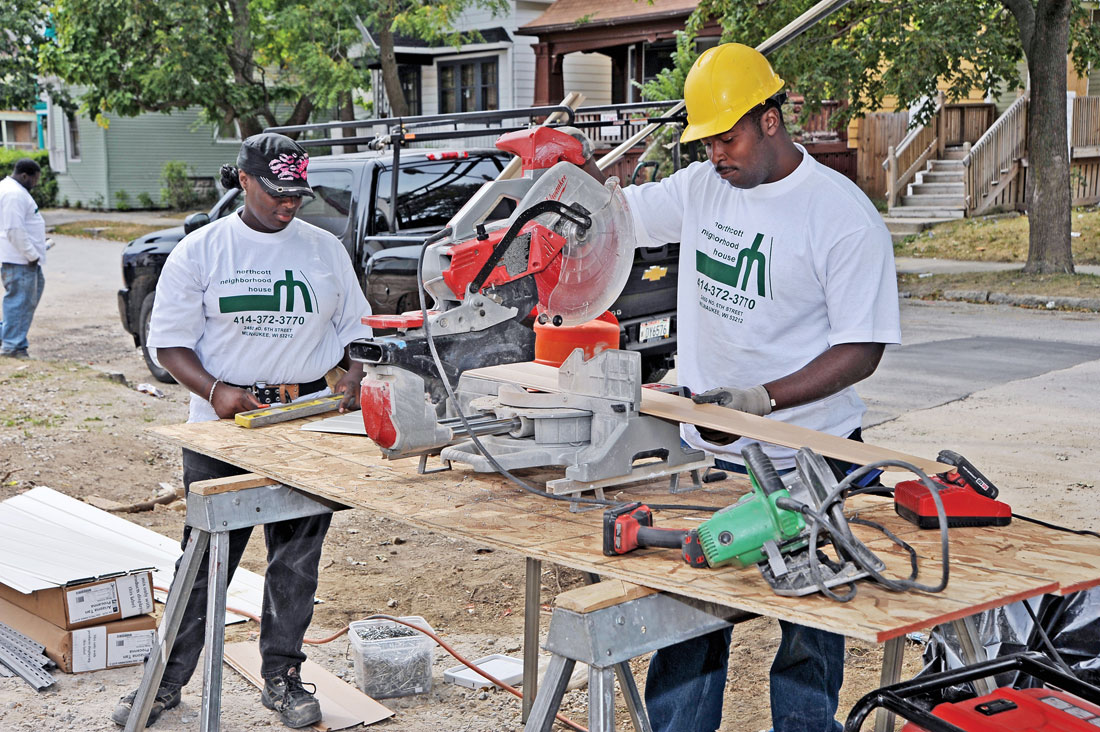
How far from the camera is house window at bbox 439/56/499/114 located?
91.7 feet

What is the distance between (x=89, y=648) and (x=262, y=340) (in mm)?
1625

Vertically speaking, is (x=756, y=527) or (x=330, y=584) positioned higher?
(x=756, y=527)

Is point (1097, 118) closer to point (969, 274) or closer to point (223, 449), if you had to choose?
point (969, 274)

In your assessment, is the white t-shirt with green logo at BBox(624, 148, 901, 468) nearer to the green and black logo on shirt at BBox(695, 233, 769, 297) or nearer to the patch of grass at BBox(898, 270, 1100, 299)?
the green and black logo on shirt at BBox(695, 233, 769, 297)

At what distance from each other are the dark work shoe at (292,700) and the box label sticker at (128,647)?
0.79 meters

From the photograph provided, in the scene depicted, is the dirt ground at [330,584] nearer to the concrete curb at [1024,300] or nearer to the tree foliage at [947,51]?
the concrete curb at [1024,300]

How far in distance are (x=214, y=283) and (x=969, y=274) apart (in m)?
14.0

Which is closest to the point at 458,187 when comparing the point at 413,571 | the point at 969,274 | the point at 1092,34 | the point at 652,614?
the point at 413,571

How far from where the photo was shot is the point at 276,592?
4242mm

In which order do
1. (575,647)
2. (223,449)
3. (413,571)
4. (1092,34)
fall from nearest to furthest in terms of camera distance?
1. (575,647)
2. (223,449)
3. (413,571)
4. (1092,34)

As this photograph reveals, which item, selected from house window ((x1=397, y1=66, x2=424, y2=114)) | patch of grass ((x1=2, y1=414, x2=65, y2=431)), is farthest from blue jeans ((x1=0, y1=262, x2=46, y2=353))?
house window ((x1=397, y1=66, x2=424, y2=114))

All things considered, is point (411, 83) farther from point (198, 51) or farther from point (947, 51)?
point (947, 51)

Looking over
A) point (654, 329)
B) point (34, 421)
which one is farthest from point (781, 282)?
point (34, 421)

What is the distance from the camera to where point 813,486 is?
2.38 meters
